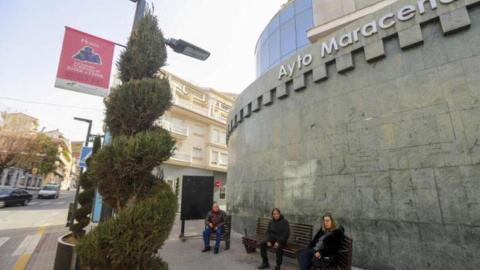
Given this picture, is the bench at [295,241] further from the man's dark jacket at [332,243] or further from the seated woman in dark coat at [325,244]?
the man's dark jacket at [332,243]

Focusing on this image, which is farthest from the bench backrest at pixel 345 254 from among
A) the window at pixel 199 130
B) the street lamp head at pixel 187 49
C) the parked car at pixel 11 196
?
the parked car at pixel 11 196

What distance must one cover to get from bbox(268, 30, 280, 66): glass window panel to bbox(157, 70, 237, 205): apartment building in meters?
12.2

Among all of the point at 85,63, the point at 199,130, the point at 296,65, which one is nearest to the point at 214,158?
the point at 199,130

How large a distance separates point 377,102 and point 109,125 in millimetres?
5852

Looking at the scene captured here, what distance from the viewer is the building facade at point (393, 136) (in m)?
4.60

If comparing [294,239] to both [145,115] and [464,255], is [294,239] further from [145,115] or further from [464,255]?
[145,115]

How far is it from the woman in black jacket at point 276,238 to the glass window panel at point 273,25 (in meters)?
10.6

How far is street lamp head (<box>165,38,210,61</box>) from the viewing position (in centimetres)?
555

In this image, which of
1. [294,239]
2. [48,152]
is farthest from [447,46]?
[48,152]

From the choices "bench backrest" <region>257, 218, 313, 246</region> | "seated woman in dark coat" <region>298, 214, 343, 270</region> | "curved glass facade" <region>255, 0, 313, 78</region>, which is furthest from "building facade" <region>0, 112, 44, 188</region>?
"seated woman in dark coat" <region>298, 214, 343, 270</region>

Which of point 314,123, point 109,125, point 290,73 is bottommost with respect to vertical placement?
point 109,125

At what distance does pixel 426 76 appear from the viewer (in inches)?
205

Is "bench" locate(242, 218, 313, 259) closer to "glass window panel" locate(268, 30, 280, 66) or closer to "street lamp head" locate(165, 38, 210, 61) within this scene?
"street lamp head" locate(165, 38, 210, 61)

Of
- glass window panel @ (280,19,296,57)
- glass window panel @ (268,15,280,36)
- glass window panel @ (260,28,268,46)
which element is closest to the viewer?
glass window panel @ (280,19,296,57)
